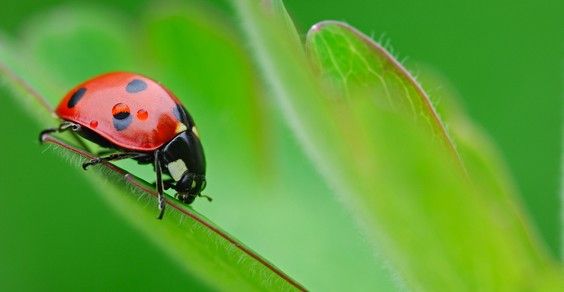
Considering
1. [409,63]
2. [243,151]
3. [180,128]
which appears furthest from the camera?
[409,63]

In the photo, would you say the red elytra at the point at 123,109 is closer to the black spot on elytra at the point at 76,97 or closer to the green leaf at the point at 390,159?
the black spot on elytra at the point at 76,97

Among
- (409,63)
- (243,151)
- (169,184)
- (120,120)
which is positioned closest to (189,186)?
(169,184)

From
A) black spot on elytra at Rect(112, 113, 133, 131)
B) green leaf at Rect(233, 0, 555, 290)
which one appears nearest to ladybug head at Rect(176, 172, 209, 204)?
black spot on elytra at Rect(112, 113, 133, 131)

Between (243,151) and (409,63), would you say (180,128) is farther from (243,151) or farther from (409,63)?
(409,63)

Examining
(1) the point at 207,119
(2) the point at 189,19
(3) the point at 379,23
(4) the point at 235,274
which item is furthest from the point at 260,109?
(3) the point at 379,23

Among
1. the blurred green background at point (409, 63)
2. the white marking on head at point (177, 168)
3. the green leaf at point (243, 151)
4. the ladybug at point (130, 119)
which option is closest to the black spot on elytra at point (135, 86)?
the ladybug at point (130, 119)

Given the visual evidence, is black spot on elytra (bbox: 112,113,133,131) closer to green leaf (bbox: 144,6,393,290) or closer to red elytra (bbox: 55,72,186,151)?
red elytra (bbox: 55,72,186,151)

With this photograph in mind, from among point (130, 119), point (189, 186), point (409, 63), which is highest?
point (130, 119)
